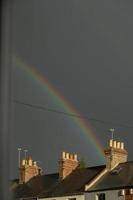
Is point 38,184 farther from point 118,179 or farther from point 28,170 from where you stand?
point 118,179

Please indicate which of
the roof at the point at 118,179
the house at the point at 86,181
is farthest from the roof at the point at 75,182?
the roof at the point at 118,179

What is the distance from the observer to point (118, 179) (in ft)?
52.3

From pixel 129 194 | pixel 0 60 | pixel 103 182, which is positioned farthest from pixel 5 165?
pixel 103 182

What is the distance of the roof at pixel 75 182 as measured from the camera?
17.1m

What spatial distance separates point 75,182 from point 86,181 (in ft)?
2.54

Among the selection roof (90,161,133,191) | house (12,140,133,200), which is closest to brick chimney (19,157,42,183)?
house (12,140,133,200)

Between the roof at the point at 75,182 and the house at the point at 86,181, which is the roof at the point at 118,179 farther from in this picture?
the roof at the point at 75,182

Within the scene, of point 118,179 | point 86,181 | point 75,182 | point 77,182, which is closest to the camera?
point 118,179

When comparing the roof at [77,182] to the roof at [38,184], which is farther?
the roof at [38,184]

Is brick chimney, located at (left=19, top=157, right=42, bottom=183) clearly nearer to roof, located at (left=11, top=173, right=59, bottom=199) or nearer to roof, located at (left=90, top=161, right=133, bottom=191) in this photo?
roof, located at (left=11, top=173, right=59, bottom=199)

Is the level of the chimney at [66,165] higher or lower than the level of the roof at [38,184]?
higher

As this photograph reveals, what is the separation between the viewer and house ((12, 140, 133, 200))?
15320 mm

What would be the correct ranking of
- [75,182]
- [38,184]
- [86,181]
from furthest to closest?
1. [38,184]
2. [75,182]
3. [86,181]

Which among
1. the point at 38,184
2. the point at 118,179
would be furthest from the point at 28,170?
the point at 118,179
